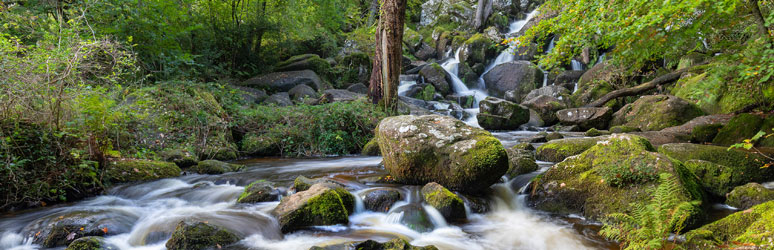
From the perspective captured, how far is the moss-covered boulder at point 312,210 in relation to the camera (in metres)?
4.57

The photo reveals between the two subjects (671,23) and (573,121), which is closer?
(671,23)

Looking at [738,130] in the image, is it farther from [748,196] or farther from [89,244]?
[89,244]

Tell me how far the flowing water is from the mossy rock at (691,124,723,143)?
4.78 m

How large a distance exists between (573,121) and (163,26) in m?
13.1

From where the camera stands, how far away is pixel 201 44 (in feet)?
47.8

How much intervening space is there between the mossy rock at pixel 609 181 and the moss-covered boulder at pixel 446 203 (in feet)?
3.95

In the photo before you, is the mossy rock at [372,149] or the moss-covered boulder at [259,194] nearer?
the moss-covered boulder at [259,194]

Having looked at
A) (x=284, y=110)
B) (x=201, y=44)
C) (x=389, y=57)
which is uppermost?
(x=201, y=44)

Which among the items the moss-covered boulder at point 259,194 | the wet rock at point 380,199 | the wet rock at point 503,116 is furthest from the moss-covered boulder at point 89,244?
the wet rock at point 503,116

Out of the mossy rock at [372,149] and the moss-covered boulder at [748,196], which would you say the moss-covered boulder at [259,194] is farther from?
the moss-covered boulder at [748,196]

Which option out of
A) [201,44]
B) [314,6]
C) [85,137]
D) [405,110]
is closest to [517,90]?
[405,110]

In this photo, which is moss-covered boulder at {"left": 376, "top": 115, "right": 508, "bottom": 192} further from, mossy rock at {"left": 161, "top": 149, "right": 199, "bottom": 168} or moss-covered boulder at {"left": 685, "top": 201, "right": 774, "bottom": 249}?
mossy rock at {"left": 161, "top": 149, "right": 199, "bottom": 168}

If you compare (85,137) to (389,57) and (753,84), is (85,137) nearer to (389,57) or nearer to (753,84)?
(389,57)

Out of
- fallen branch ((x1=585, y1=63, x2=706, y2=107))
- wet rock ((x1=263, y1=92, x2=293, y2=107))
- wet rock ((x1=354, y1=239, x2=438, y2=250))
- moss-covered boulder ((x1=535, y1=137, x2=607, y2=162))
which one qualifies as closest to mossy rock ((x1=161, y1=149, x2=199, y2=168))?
wet rock ((x1=263, y1=92, x2=293, y2=107))
